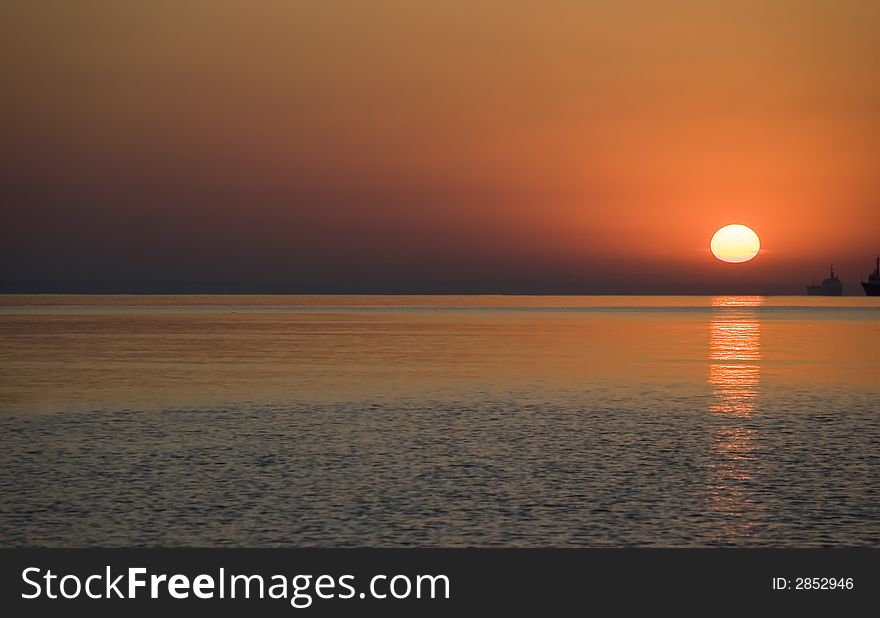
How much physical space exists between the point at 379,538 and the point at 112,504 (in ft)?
18.2

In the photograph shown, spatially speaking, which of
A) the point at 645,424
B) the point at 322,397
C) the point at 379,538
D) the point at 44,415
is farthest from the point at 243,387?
the point at 379,538

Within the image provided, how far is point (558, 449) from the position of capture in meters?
24.8

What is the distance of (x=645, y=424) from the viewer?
2919 cm

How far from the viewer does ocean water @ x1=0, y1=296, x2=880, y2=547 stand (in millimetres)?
16969

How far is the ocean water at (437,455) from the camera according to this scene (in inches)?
668

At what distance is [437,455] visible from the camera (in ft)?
78.5
